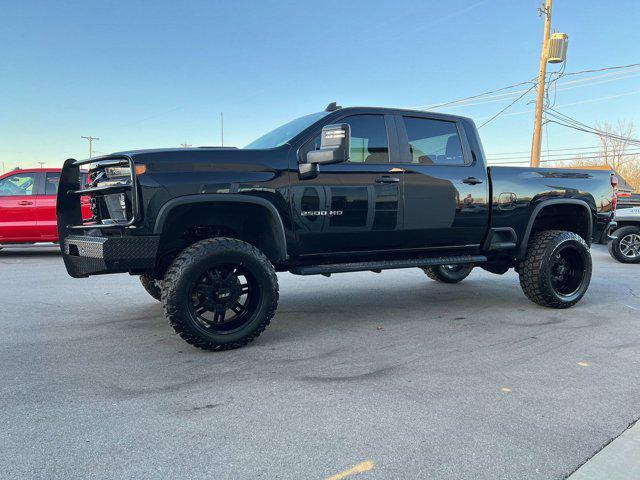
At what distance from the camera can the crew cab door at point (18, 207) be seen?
405 inches

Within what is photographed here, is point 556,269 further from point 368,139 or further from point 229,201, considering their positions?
point 229,201

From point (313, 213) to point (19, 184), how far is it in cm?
865

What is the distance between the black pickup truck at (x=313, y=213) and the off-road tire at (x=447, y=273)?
1.23 meters

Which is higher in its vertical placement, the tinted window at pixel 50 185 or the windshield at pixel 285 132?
the windshield at pixel 285 132

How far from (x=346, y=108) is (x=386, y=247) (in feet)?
4.42

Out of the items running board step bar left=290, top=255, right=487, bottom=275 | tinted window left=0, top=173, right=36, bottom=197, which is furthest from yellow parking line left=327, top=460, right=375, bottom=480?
tinted window left=0, top=173, right=36, bottom=197

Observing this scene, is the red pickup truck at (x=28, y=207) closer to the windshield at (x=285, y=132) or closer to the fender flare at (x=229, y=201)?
the windshield at (x=285, y=132)

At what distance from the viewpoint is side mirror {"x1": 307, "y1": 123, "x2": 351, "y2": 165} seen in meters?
4.02

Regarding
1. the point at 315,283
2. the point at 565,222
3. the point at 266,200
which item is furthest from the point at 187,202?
the point at 565,222

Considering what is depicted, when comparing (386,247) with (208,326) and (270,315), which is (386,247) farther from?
(208,326)

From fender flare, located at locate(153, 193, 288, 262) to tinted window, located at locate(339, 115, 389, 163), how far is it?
99 cm

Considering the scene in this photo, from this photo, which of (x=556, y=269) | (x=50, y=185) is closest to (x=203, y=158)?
(x=556, y=269)

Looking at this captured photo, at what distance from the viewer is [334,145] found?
4035 mm

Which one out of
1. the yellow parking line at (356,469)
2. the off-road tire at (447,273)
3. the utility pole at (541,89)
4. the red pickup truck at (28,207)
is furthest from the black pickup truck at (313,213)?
the utility pole at (541,89)
